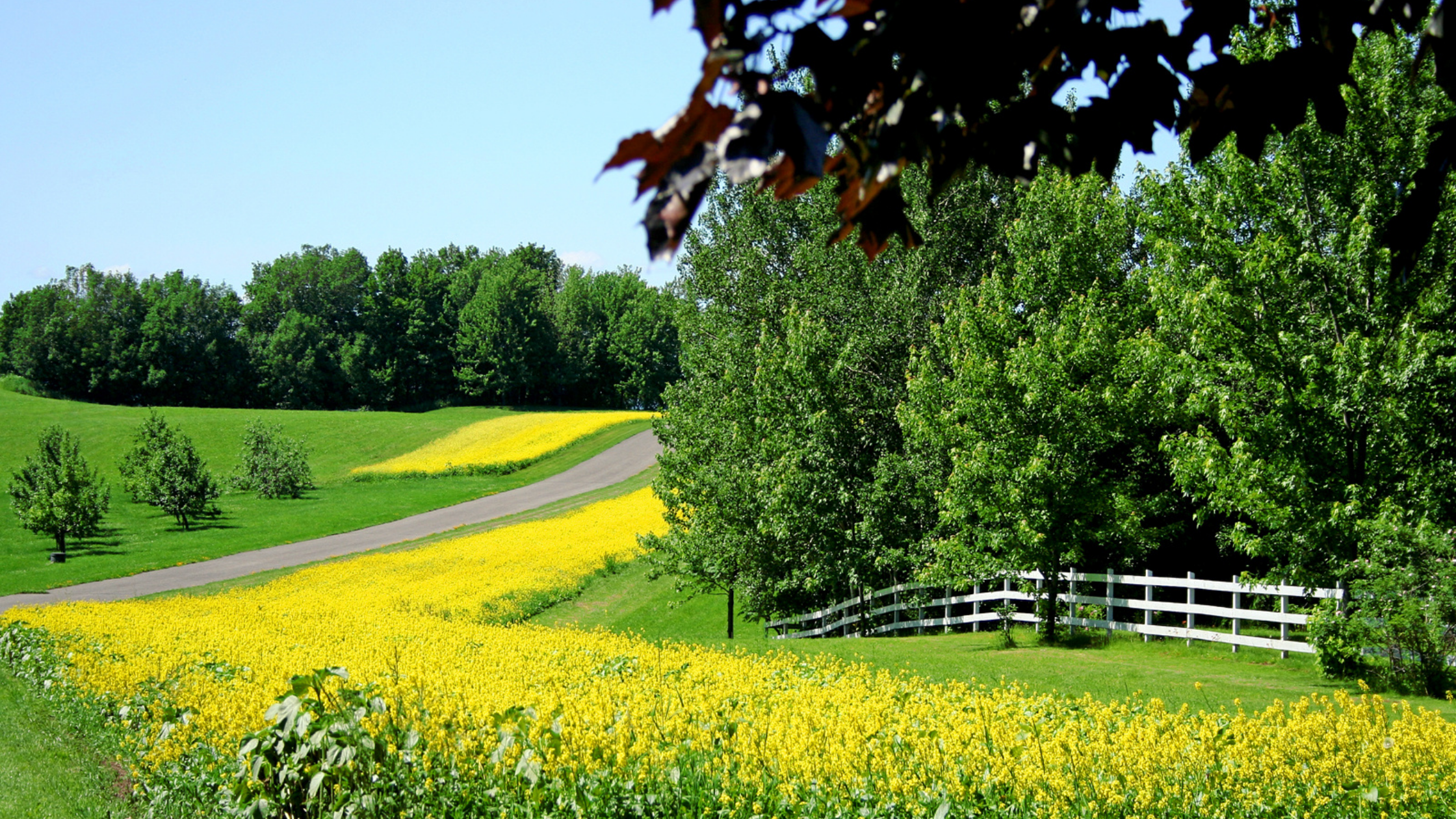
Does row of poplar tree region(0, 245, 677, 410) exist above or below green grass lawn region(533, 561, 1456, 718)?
above

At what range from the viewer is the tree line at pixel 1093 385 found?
13227 mm

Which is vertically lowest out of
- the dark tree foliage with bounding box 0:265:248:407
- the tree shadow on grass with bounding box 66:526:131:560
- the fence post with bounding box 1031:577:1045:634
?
the tree shadow on grass with bounding box 66:526:131:560

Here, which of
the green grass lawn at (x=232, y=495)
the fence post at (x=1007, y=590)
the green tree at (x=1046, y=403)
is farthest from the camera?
the green grass lawn at (x=232, y=495)

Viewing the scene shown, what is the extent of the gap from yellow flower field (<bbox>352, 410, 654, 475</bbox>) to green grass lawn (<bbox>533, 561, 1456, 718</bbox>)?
40.2m

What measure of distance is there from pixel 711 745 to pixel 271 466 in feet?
169

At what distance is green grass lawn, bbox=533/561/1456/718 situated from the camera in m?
11.7

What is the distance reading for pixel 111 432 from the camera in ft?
228

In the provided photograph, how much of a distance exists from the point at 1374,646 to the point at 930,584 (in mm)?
8089

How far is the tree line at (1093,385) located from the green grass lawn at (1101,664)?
1.27 metres

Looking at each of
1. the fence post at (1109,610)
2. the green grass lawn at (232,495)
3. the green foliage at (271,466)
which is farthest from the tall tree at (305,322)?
the fence post at (1109,610)

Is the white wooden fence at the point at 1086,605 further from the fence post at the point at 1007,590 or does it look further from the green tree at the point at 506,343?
the green tree at the point at 506,343

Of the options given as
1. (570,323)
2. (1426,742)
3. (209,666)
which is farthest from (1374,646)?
(570,323)

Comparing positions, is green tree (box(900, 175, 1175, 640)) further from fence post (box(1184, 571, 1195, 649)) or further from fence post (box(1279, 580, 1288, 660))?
fence post (box(1279, 580, 1288, 660))

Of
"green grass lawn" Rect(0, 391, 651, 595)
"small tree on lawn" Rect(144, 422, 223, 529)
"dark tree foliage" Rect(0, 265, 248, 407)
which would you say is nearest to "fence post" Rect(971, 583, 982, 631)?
"green grass lawn" Rect(0, 391, 651, 595)
